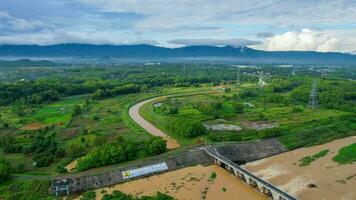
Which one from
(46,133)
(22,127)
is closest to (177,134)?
(46,133)

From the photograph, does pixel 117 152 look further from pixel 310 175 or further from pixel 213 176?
pixel 310 175

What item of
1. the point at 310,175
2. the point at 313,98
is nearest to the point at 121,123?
the point at 310,175

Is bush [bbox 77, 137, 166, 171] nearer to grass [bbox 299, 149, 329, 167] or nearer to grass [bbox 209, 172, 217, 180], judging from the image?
grass [bbox 209, 172, 217, 180]

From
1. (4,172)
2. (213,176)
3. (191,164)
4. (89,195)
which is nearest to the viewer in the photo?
(89,195)

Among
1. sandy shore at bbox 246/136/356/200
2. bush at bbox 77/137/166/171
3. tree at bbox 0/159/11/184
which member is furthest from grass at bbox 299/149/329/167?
tree at bbox 0/159/11/184

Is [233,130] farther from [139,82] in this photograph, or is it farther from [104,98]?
[139,82]

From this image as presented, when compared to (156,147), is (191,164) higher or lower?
lower

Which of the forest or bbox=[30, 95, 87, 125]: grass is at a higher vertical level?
the forest
